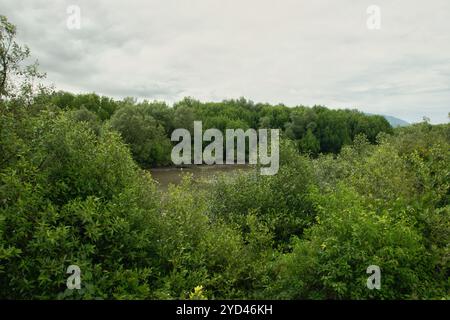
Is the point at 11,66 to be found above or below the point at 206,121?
below

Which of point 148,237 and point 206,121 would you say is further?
point 206,121

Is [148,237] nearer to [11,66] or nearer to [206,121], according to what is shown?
[11,66]

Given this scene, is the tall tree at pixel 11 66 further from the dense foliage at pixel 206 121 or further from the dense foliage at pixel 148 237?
the dense foliage at pixel 206 121

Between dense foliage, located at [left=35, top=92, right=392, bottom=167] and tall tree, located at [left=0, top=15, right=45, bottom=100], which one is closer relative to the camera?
tall tree, located at [left=0, top=15, right=45, bottom=100]

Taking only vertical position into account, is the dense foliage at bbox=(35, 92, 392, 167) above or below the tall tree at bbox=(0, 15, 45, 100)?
above

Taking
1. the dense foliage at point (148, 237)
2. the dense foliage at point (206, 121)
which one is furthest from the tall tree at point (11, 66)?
the dense foliage at point (206, 121)

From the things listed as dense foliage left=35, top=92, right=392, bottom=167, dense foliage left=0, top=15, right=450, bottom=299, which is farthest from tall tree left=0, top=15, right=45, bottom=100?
dense foliage left=35, top=92, right=392, bottom=167

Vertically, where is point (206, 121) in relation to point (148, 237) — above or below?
above

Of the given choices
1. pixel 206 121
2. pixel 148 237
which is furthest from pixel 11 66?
pixel 206 121

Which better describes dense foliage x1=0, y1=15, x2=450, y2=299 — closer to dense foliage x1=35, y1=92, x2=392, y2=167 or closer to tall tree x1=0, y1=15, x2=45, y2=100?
tall tree x1=0, y1=15, x2=45, y2=100

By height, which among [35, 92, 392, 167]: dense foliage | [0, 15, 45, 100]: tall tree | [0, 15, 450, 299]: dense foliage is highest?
[35, 92, 392, 167]: dense foliage

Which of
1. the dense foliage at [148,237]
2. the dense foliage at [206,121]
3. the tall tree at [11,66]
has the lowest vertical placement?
the dense foliage at [148,237]

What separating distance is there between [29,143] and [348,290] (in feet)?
29.9
